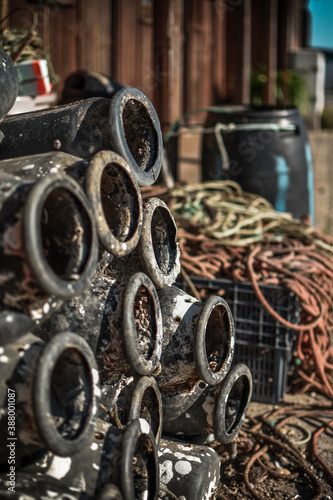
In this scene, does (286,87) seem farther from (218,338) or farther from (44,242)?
(44,242)

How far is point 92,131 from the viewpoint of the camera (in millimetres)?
1619

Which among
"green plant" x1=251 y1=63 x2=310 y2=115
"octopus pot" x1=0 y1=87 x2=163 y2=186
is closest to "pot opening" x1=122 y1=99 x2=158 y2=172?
"octopus pot" x1=0 y1=87 x2=163 y2=186

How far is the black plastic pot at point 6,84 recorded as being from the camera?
5.22 feet

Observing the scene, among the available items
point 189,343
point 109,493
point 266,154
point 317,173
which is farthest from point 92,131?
point 317,173

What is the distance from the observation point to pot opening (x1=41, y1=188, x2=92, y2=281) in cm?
128

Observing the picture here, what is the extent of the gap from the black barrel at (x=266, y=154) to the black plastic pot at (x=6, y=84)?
2102 mm

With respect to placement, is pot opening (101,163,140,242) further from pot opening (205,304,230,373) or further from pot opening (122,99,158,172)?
pot opening (205,304,230,373)

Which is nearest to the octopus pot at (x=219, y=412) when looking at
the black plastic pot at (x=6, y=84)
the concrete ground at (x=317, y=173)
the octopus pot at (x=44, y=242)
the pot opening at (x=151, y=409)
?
the pot opening at (x=151, y=409)

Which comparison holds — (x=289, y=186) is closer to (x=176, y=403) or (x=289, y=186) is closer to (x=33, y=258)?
(x=176, y=403)

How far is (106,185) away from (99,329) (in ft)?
1.45

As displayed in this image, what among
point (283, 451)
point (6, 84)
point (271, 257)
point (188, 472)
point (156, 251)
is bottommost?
point (283, 451)

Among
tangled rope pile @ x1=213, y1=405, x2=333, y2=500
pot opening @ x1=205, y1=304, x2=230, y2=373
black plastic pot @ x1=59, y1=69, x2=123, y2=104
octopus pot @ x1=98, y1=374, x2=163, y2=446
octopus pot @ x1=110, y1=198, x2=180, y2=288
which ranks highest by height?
black plastic pot @ x1=59, y1=69, x2=123, y2=104

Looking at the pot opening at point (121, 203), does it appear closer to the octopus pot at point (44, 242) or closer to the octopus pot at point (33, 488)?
the octopus pot at point (44, 242)

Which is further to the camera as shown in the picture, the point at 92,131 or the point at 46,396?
the point at 92,131
